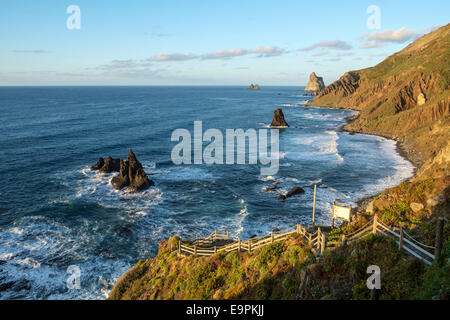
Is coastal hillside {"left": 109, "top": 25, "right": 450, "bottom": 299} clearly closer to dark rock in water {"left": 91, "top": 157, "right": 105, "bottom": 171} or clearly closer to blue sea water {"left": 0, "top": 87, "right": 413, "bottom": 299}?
blue sea water {"left": 0, "top": 87, "right": 413, "bottom": 299}

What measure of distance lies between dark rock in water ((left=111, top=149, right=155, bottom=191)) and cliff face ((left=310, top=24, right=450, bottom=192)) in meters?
38.0

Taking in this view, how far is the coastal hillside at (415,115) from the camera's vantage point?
22.7 m

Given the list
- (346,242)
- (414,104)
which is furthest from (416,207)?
(414,104)

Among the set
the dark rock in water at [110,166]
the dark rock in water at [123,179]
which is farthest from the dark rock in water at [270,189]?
the dark rock in water at [110,166]

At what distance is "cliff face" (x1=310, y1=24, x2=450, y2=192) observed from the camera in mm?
61125

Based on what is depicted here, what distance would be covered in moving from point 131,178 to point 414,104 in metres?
87.6

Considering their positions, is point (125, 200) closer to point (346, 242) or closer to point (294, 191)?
point (294, 191)

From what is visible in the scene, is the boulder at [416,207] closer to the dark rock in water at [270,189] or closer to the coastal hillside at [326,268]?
the coastal hillside at [326,268]

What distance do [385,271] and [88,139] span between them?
80.8m

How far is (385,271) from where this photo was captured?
12797 mm

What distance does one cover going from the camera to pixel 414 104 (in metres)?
90.8

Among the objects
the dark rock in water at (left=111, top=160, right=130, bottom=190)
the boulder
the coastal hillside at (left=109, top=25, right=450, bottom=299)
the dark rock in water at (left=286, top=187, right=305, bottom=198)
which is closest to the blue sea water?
the dark rock in water at (left=286, top=187, right=305, bottom=198)

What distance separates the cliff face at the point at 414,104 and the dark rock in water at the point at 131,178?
38037 mm
